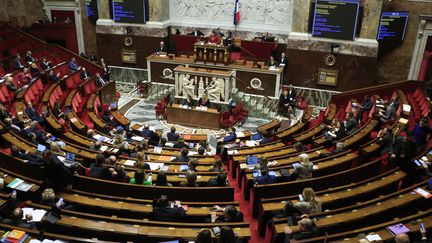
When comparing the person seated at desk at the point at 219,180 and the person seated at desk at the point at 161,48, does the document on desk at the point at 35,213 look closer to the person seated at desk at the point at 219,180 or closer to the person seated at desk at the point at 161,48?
the person seated at desk at the point at 219,180

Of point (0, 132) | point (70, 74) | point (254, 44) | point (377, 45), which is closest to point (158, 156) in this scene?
point (0, 132)

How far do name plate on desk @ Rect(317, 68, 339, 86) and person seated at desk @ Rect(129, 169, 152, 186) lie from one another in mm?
10854

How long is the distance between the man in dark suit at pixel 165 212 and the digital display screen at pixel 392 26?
40.7 ft

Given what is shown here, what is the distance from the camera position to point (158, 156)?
875cm

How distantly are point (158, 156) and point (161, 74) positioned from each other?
25.6 ft

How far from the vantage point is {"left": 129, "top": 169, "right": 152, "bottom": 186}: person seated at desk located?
22.1 feet

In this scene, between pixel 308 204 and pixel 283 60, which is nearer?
pixel 308 204

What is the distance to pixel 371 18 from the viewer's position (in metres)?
14.4

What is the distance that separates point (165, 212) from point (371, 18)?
12.3 meters

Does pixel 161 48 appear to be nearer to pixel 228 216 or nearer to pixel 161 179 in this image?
pixel 161 179

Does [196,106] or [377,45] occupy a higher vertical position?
[377,45]

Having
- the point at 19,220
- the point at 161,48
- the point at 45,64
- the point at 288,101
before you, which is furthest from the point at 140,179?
the point at 161,48

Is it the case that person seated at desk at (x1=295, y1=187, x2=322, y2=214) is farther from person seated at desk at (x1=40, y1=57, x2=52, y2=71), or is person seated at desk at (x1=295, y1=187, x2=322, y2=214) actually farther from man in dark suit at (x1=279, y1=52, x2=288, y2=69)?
person seated at desk at (x1=40, y1=57, x2=52, y2=71)

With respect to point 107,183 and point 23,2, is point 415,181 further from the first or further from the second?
point 23,2
